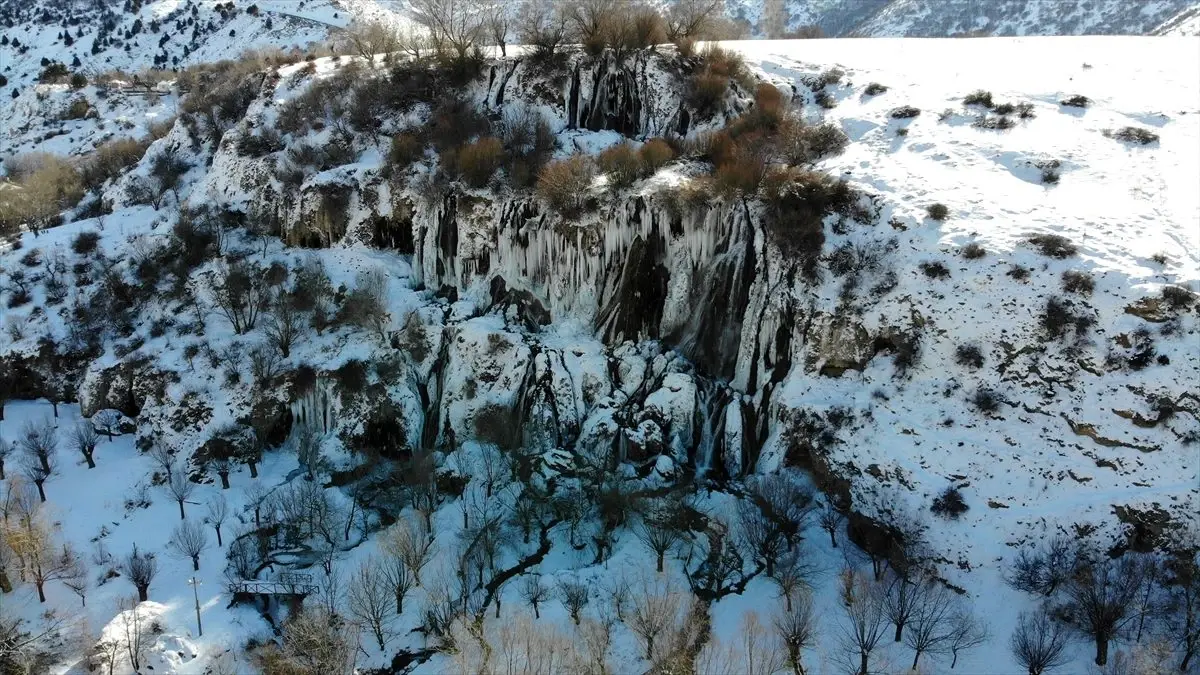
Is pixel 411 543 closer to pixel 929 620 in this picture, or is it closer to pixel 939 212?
pixel 929 620

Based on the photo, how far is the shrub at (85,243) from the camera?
41.2m

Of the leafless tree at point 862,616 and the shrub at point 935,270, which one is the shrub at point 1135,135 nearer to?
the shrub at point 935,270

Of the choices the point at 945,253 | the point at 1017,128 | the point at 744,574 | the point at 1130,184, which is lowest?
the point at 744,574

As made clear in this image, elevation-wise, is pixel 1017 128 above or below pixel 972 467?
above

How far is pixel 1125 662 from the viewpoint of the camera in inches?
797

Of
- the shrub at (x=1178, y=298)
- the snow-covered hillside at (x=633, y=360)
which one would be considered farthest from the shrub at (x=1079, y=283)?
the shrub at (x=1178, y=298)

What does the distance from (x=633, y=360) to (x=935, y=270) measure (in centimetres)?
1290

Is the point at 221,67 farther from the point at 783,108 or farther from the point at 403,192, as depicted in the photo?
the point at 783,108

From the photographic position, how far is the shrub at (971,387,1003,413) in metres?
25.5

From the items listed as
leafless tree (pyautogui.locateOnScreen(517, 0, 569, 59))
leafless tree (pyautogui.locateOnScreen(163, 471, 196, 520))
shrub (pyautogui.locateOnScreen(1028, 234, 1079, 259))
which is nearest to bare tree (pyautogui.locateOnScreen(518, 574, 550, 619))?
leafless tree (pyautogui.locateOnScreen(163, 471, 196, 520))

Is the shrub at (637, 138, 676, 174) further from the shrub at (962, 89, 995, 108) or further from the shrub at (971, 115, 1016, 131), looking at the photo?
the shrub at (962, 89, 995, 108)

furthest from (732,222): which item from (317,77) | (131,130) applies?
(131,130)

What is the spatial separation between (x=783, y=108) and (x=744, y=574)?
24974 mm

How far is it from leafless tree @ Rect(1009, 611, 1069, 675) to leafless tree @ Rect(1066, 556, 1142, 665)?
803 millimetres
